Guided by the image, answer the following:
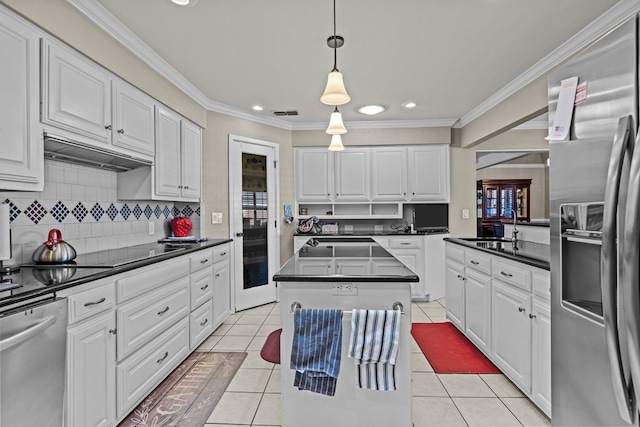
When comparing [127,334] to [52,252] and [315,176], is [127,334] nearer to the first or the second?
[52,252]

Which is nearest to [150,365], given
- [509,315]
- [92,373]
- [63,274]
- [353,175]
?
[92,373]

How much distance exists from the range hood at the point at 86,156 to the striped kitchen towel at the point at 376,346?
1926 millimetres

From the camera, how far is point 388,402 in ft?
5.21

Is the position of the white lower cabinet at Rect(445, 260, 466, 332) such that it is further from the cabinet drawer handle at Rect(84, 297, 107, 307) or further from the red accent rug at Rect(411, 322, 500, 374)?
the cabinet drawer handle at Rect(84, 297, 107, 307)

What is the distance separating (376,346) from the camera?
149cm

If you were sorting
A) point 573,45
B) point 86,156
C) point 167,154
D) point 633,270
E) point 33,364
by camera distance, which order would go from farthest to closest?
point 167,154
point 573,45
point 86,156
point 33,364
point 633,270

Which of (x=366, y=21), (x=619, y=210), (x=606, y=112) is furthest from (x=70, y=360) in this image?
(x=366, y=21)

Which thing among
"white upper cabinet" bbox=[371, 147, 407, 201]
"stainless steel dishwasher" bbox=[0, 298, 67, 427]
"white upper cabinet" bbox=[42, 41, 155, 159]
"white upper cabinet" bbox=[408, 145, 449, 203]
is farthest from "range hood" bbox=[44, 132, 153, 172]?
"white upper cabinet" bbox=[408, 145, 449, 203]

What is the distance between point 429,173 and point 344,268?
347 cm

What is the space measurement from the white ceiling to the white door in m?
0.79

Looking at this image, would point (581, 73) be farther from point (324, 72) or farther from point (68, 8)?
point (68, 8)

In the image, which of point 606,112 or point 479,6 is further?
point 479,6

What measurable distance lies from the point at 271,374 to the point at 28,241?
1.83 metres

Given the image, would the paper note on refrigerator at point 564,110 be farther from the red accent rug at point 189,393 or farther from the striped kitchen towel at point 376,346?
the red accent rug at point 189,393
